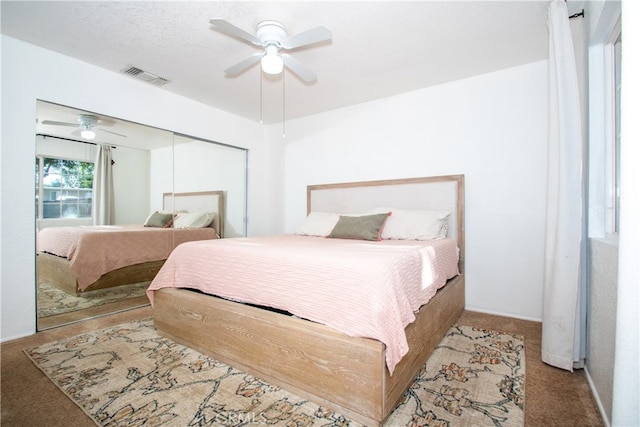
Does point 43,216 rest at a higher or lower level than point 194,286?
higher

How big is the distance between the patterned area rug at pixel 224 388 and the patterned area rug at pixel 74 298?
0.51m

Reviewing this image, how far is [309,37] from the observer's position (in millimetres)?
1922

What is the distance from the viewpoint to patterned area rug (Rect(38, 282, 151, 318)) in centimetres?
246

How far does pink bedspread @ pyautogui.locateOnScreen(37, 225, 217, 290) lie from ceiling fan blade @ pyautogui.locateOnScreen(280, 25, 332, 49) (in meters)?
2.41

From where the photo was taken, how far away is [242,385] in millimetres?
1637

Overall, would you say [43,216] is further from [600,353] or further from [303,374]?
[600,353]

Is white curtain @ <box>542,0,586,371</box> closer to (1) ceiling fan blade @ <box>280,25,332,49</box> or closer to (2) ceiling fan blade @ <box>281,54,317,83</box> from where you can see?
(1) ceiling fan blade @ <box>280,25,332,49</box>

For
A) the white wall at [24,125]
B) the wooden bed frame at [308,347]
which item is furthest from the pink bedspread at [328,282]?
the white wall at [24,125]

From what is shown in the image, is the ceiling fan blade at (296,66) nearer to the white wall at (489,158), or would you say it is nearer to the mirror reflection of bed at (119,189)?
the white wall at (489,158)

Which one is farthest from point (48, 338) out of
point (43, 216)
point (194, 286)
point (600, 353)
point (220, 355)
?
point (600, 353)

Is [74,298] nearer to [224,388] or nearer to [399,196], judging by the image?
[224,388]

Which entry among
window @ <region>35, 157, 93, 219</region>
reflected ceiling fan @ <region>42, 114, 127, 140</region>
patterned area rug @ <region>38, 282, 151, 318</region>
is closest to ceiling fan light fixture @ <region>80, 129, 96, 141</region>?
reflected ceiling fan @ <region>42, 114, 127, 140</region>

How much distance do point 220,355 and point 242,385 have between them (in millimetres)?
323

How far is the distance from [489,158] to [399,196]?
3.13 feet
